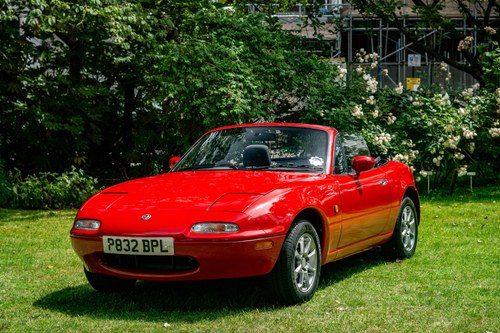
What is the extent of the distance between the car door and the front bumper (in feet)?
4.13

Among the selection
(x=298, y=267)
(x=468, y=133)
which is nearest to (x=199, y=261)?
(x=298, y=267)

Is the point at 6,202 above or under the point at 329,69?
under

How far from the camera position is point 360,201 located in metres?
7.55

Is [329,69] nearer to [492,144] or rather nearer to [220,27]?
[220,27]

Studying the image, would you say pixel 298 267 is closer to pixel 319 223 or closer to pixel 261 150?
pixel 319 223

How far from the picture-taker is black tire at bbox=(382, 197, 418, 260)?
8.49 m

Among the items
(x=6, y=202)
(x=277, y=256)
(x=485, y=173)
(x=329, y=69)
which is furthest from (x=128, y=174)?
(x=277, y=256)

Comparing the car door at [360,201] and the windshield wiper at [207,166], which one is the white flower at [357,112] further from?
the windshield wiper at [207,166]

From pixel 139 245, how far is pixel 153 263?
0.23m

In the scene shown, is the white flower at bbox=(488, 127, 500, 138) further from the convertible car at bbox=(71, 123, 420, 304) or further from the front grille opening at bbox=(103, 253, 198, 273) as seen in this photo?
the front grille opening at bbox=(103, 253, 198, 273)

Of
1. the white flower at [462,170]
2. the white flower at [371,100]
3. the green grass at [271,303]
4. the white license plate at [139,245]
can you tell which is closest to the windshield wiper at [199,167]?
the green grass at [271,303]

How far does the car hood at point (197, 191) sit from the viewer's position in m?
6.17

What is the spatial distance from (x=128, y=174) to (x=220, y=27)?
3.78 metres

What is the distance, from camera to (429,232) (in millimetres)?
10805
